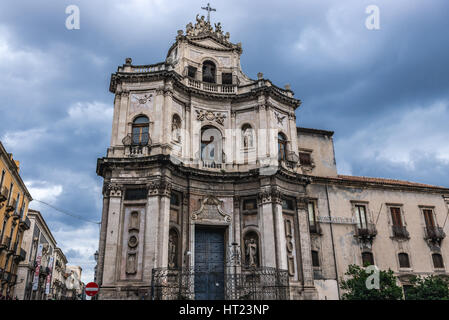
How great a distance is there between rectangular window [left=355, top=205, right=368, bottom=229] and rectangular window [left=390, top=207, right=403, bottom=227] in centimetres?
230

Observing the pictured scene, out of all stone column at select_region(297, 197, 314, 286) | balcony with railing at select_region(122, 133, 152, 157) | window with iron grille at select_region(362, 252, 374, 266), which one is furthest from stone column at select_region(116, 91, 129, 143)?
window with iron grille at select_region(362, 252, 374, 266)

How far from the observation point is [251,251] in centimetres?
2391

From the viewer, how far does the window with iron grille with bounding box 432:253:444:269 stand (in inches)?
1136

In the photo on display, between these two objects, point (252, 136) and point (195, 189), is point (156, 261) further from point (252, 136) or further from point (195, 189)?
point (252, 136)

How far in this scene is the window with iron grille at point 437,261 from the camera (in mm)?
28844

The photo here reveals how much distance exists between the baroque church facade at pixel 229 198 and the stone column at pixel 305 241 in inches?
2.6

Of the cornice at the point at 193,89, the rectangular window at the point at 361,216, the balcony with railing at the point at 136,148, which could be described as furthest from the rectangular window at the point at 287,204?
the balcony with railing at the point at 136,148

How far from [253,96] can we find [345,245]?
1209 cm

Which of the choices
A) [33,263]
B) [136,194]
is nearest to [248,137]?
[136,194]

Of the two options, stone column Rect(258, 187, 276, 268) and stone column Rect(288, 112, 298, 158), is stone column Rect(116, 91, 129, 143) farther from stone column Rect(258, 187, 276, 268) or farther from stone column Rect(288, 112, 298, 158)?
stone column Rect(288, 112, 298, 158)

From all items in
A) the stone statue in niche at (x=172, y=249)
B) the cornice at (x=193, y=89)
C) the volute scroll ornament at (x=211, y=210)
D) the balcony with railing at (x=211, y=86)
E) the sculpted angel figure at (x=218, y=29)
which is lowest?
the stone statue in niche at (x=172, y=249)

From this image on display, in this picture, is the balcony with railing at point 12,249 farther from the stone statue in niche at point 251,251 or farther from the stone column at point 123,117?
the stone statue in niche at point 251,251

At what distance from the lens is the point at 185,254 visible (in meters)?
23.0
